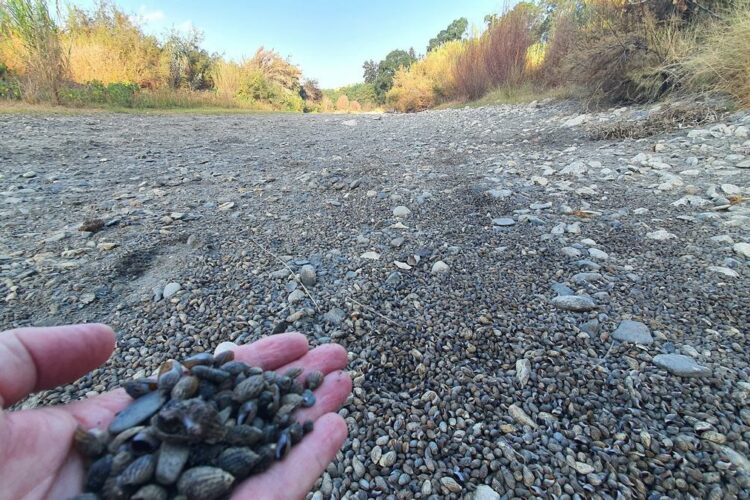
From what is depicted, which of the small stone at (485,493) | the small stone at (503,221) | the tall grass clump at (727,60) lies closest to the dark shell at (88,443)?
the small stone at (485,493)

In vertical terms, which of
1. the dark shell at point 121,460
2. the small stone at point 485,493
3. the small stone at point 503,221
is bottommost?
the small stone at point 485,493

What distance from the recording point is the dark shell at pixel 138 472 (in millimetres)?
873

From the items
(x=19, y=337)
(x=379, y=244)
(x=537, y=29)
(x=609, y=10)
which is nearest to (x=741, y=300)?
(x=379, y=244)

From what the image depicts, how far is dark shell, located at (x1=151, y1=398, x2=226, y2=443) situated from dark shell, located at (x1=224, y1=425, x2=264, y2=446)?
0.07 ft

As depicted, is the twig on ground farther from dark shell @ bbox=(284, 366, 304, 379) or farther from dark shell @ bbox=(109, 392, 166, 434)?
dark shell @ bbox=(109, 392, 166, 434)

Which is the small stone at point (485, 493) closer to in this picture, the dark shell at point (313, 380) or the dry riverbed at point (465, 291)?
the dry riverbed at point (465, 291)

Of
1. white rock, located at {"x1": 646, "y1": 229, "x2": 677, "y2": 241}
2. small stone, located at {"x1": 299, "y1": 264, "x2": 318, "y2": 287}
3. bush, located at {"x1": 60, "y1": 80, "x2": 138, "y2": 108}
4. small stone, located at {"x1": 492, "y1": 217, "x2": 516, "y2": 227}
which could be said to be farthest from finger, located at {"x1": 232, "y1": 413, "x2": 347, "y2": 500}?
bush, located at {"x1": 60, "y1": 80, "x2": 138, "y2": 108}

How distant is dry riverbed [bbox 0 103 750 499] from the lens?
1.17 meters

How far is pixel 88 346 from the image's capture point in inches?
42.7

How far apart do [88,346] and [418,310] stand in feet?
4.03

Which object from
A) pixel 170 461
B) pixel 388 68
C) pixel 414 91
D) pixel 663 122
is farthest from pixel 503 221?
pixel 388 68

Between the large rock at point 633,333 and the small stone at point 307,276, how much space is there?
138 cm

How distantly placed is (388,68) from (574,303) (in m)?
30.1

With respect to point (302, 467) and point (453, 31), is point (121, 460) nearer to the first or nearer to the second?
point (302, 467)
